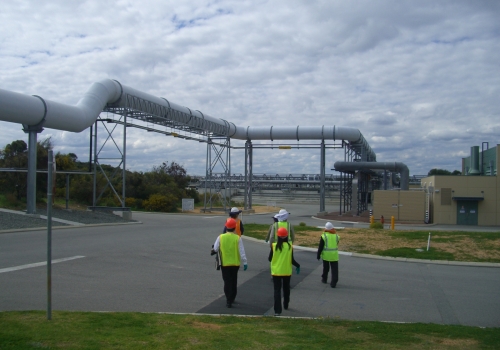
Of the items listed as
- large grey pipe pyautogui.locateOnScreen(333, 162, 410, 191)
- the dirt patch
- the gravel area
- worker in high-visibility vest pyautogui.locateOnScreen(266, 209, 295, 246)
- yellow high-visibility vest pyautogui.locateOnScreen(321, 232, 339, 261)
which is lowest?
the dirt patch

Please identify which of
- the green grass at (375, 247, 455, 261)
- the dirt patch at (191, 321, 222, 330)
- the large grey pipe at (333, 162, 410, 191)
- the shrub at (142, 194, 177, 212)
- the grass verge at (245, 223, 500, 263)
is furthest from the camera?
the shrub at (142, 194, 177, 212)

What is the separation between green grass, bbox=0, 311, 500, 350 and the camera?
5.70 m

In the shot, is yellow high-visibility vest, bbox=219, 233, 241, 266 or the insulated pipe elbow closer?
yellow high-visibility vest, bbox=219, 233, 241, 266

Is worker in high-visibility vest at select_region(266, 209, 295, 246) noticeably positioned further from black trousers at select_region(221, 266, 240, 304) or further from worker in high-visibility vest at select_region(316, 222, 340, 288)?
worker in high-visibility vest at select_region(316, 222, 340, 288)

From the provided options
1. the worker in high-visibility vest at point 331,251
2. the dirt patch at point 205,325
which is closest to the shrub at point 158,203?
the worker in high-visibility vest at point 331,251

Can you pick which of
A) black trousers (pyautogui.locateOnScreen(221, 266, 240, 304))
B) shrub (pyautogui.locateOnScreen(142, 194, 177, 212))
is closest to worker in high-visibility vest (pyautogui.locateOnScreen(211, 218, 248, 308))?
black trousers (pyautogui.locateOnScreen(221, 266, 240, 304))

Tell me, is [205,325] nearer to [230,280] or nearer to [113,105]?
[230,280]

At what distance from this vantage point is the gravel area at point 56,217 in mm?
21594

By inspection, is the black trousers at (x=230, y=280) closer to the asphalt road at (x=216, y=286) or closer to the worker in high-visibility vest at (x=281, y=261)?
the asphalt road at (x=216, y=286)

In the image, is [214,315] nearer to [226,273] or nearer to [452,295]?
[226,273]

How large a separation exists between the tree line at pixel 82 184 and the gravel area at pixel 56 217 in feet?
6.20

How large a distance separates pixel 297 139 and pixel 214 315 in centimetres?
3815

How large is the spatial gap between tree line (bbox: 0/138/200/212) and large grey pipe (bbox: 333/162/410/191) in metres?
17.4

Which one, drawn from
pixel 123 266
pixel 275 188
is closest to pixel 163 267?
pixel 123 266
